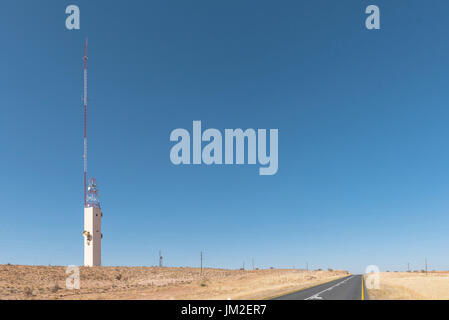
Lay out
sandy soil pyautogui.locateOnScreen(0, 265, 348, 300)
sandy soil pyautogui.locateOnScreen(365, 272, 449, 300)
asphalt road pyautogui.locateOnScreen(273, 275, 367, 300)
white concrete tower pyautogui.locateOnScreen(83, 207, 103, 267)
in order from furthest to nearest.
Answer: white concrete tower pyautogui.locateOnScreen(83, 207, 103, 267)
sandy soil pyautogui.locateOnScreen(0, 265, 348, 300)
sandy soil pyautogui.locateOnScreen(365, 272, 449, 300)
asphalt road pyautogui.locateOnScreen(273, 275, 367, 300)

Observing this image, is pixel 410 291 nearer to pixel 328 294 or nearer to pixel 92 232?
pixel 328 294

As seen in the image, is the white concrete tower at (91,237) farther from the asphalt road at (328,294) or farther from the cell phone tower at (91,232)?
the asphalt road at (328,294)

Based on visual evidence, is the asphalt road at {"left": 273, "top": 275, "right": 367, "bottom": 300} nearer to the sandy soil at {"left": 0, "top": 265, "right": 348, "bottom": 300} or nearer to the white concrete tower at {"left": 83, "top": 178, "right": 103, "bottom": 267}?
the sandy soil at {"left": 0, "top": 265, "right": 348, "bottom": 300}

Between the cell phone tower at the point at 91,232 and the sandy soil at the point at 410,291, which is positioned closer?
the sandy soil at the point at 410,291

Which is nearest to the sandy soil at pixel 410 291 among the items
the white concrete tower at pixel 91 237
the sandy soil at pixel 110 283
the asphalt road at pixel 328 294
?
the asphalt road at pixel 328 294

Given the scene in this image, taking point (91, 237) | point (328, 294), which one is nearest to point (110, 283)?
point (91, 237)

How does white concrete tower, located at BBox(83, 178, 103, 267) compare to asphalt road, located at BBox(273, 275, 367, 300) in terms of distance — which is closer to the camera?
asphalt road, located at BBox(273, 275, 367, 300)

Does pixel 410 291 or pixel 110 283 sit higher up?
pixel 410 291

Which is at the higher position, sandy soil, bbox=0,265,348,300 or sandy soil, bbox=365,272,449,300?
sandy soil, bbox=365,272,449,300

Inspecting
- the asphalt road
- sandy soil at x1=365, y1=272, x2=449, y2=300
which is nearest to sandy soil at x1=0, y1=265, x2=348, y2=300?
the asphalt road

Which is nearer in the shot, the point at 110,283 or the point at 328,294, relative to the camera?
the point at 328,294

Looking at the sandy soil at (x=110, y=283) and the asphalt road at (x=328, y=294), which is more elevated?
the asphalt road at (x=328, y=294)

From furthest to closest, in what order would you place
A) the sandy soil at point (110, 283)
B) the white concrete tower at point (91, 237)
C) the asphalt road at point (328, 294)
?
the white concrete tower at point (91, 237) < the sandy soil at point (110, 283) < the asphalt road at point (328, 294)
